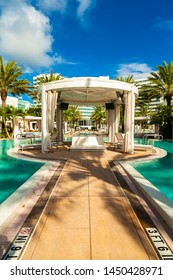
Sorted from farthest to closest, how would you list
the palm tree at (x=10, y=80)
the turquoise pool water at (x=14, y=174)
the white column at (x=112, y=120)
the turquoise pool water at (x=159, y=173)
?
the palm tree at (x=10, y=80) < the white column at (x=112, y=120) < the turquoise pool water at (x=159, y=173) < the turquoise pool water at (x=14, y=174)

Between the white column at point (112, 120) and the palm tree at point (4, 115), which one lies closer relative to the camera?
the white column at point (112, 120)

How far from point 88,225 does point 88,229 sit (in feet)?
0.42

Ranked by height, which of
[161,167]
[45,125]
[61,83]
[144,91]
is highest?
[144,91]

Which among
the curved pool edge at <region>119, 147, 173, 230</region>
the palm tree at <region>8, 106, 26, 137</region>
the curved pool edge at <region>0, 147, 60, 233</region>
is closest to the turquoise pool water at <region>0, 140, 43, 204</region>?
the curved pool edge at <region>0, 147, 60, 233</region>

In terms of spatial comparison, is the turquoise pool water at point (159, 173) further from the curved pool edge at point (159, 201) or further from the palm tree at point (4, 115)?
the palm tree at point (4, 115)

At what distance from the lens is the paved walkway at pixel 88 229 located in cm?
259

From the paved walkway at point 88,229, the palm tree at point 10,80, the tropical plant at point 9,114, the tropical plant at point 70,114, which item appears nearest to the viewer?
the paved walkway at point 88,229

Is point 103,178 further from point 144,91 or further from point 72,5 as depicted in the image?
point 144,91

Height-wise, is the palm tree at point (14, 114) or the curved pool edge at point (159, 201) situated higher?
the palm tree at point (14, 114)

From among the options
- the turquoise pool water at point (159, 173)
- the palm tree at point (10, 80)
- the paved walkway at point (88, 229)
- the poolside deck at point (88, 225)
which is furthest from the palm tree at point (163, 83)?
the paved walkway at point (88, 229)

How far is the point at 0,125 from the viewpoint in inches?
1014

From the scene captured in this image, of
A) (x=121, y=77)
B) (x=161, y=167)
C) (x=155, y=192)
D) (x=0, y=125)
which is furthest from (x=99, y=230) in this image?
(x=121, y=77)

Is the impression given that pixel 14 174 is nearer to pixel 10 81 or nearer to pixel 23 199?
pixel 23 199
